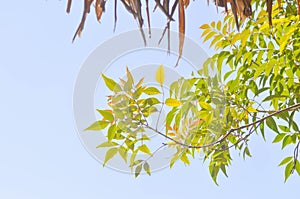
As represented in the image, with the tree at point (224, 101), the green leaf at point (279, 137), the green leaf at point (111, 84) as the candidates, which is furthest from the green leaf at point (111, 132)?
the green leaf at point (279, 137)

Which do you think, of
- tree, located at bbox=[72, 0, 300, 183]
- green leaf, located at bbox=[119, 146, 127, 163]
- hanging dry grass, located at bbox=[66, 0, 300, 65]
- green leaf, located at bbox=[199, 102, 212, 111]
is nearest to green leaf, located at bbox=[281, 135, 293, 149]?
tree, located at bbox=[72, 0, 300, 183]

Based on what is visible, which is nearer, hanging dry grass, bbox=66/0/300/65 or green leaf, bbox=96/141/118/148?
hanging dry grass, bbox=66/0/300/65

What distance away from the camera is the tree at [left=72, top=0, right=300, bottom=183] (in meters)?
1.30

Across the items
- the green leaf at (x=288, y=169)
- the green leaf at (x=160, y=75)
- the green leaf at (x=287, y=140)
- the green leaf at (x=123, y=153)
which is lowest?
the green leaf at (x=288, y=169)

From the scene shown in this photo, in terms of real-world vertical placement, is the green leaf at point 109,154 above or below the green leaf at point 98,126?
below

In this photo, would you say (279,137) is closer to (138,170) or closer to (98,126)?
(138,170)

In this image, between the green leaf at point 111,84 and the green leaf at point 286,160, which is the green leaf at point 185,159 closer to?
the green leaf at point 286,160

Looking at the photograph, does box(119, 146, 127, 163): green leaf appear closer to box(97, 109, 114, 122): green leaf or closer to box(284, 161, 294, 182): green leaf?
box(97, 109, 114, 122): green leaf

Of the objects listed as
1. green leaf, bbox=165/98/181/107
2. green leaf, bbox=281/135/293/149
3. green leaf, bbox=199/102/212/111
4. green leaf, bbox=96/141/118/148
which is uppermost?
green leaf, bbox=199/102/212/111

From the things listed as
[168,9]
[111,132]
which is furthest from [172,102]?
[168,9]

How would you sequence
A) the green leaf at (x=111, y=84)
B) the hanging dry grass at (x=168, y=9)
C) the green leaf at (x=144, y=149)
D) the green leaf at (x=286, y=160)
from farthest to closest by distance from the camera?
the green leaf at (x=286, y=160) < the green leaf at (x=144, y=149) < the green leaf at (x=111, y=84) < the hanging dry grass at (x=168, y=9)

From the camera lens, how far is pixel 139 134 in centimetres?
135

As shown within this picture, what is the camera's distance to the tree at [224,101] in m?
1.30

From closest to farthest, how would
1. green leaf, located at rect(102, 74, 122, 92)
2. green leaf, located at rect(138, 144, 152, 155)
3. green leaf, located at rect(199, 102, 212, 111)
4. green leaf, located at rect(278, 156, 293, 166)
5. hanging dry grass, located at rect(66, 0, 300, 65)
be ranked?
hanging dry grass, located at rect(66, 0, 300, 65) → green leaf, located at rect(102, 74, 122, 92) → green leaf, located at rect(138, 144, 152, 155) → green leaf, located at rect(199, 102, 212, 111) → green leaf, located at rect(278, 156, 293, 166)
